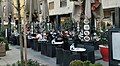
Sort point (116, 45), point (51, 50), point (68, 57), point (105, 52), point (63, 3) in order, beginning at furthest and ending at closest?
point (63, 3), point (51, 50), point (105, 52), point (68, 57), point (116, 45)

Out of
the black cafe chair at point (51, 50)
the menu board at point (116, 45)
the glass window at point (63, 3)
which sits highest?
the glass window at point (63, 3)

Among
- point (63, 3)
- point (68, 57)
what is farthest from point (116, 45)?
point (63, 3)

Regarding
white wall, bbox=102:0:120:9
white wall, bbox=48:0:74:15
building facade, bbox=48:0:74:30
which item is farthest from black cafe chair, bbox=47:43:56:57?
white wall, bbox=48:0:74:15

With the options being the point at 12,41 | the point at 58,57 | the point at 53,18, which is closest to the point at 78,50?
the point at 58,57

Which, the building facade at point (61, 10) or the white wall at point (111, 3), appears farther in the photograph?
the building facade at point (61, 10)

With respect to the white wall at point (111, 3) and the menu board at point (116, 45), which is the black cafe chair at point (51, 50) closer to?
the menu board at point (116, 45)

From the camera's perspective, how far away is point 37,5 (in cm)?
913

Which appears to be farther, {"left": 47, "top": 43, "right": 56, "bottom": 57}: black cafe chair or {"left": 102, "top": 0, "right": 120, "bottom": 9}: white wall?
{"left": 102, "top": 0, "right": 120, "bottom": 9}: white wall

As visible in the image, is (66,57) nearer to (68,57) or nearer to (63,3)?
(68,57)

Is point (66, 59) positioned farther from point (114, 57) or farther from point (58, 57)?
point (114, 57)

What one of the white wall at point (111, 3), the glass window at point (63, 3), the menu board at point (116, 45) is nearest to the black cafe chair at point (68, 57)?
the menu board at point (116, 45)

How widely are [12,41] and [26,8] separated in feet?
51.2

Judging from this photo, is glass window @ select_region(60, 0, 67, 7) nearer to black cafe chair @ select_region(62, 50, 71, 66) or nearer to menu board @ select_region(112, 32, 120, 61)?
black cafe chair @ select_region(62, 50, 71, 66)

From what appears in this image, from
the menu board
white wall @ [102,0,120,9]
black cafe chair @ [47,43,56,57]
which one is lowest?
black cafe chair @ [47,43,56,57]
